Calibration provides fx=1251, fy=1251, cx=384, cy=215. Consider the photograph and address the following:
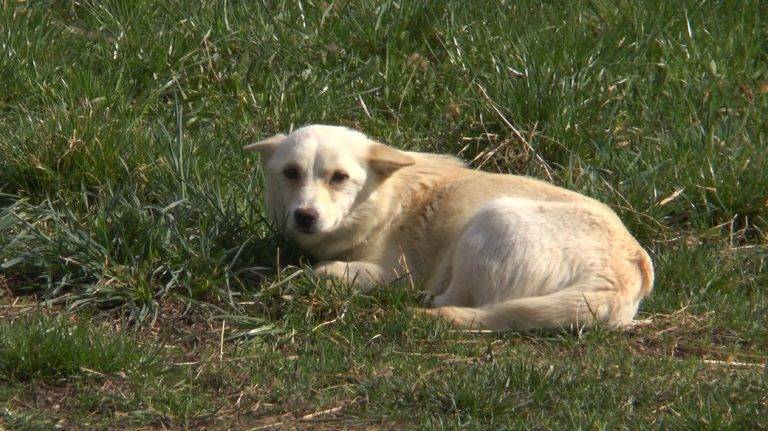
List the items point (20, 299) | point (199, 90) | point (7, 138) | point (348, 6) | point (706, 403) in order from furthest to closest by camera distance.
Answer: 1. point (348, 6)
2. point (199, 90)
3. point (7, 138)
4. point (20, 299)
5. point (706, 403)

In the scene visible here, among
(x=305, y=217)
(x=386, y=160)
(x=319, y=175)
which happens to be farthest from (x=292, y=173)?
(x=386, y=160)

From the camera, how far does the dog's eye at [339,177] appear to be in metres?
5.93

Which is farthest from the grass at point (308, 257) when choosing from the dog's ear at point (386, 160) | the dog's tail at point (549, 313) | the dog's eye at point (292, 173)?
the dog's ear at point (386, 160)

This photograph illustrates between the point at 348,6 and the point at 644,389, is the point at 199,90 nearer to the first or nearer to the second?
the point at 348,6

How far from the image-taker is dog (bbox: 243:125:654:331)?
5.49m

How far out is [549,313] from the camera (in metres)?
5.36

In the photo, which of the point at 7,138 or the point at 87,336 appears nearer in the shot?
the point at 87,336

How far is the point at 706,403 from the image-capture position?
4.43 metres

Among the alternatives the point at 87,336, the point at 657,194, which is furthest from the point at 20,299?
the point at 657,194

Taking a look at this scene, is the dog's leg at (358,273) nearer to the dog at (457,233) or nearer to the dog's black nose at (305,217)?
the dog at (457,233)

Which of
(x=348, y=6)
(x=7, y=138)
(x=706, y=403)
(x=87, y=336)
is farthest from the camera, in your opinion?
(x=348, y=6)

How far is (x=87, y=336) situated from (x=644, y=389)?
2.13 m

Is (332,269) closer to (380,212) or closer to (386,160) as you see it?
(380,212)

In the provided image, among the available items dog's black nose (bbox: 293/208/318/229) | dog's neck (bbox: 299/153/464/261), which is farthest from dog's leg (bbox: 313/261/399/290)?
dog's black nose (bbox: 293/208/318/229)
